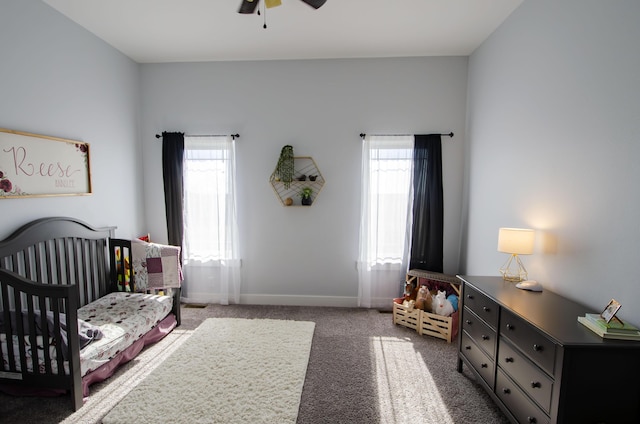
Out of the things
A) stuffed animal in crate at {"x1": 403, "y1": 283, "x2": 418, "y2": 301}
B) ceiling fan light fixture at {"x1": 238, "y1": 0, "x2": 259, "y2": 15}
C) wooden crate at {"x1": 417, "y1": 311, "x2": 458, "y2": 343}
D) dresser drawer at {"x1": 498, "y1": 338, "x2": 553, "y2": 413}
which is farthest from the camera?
stuffed animal in crate at {"x1": 403, "y1": 283, "x2": 418, "y2": 301}

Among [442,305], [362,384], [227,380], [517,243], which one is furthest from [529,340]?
[227,380]

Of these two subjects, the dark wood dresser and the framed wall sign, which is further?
the framed wall sign

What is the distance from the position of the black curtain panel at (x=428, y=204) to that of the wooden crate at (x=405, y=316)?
585 millimetres

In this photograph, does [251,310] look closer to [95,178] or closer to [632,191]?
[95,178]

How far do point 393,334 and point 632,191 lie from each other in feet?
6.97

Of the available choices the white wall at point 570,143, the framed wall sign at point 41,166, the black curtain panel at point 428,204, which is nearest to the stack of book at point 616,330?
the white wall at point 570,143

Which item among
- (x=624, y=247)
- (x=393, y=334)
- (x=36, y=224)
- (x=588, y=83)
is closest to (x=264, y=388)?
(x=393, y=334)

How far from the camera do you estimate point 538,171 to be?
215cm

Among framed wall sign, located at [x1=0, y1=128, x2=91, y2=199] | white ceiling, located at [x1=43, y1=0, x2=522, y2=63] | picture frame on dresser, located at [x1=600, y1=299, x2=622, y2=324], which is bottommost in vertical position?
picture frame on dresser, located at [x1=600, y1=299, x2=622, y2=324]

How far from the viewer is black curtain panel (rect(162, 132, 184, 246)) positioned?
3486mm

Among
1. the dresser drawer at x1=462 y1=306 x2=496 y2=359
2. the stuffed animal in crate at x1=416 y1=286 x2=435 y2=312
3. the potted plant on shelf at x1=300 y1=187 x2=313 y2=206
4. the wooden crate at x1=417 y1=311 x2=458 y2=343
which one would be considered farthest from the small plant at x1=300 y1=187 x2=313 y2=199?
the dresser drawer at x1=462 y1=306 x2=496 y2=359

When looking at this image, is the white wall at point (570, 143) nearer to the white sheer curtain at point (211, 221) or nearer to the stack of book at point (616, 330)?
the stack of book at point (616, 330)

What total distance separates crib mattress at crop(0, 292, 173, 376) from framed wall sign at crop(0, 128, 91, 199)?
1.02m

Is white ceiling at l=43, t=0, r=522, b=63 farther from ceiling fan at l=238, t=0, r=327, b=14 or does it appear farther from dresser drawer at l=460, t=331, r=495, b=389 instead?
dresser drawer at l=460, t=331, r=495, b=389
